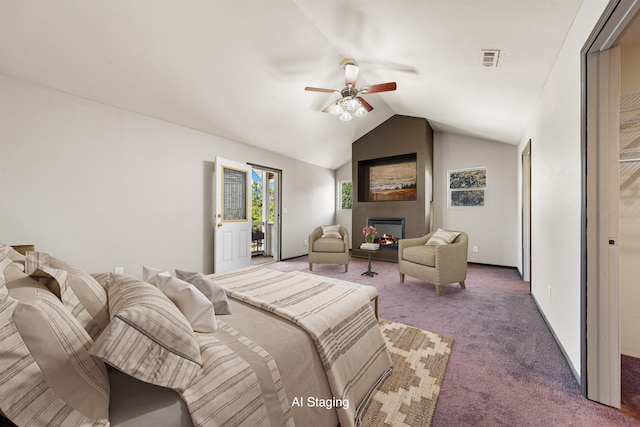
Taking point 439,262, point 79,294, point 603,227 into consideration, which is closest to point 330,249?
point 439,262

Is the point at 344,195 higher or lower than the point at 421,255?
higher

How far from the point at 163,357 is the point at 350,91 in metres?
3.12

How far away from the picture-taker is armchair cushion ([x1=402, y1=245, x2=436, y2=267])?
3.24 metres

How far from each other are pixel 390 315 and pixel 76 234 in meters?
3.62

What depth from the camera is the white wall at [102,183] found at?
2416mm

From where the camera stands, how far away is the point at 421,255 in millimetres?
3377

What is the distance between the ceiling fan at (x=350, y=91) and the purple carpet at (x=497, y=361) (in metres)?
2.51

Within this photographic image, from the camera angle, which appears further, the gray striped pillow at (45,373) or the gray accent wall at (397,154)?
the gray accent wall at (397,154)

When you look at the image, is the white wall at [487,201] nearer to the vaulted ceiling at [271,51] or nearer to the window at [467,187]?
the window at [467,187]

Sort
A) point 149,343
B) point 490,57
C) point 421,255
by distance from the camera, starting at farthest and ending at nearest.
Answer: point 421,255 < point 490,57 < point 149,343

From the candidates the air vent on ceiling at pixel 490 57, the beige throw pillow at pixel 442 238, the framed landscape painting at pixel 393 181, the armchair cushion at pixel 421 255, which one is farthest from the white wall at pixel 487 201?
the air vent on ceiling at pixel 490 57

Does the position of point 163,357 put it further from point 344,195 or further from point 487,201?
point 344,195

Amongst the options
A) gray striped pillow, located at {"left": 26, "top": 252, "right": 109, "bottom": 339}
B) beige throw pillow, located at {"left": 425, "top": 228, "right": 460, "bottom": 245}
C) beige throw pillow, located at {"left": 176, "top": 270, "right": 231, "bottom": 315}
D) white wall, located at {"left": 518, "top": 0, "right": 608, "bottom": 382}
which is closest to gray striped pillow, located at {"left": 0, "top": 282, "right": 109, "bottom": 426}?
gray striped pillow, located at {"left": 26, "top": 252, "right": 109, "bottom": 339}

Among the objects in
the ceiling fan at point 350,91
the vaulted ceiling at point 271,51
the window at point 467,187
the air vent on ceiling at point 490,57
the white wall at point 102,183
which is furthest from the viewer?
the window at point 467,187
